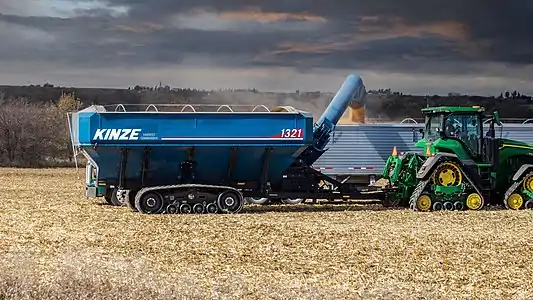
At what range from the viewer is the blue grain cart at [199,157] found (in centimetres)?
2078

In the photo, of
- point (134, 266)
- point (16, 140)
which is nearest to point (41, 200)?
point (134, 266)

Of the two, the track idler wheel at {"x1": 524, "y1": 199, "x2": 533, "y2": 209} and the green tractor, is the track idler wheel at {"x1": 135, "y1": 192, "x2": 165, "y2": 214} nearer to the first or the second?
the green tractor

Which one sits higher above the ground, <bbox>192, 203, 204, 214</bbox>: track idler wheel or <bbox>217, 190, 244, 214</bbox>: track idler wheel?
<bbox>217, 190, 244, 214</bbox>: track idler wheel

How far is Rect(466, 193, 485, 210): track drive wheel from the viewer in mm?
21656

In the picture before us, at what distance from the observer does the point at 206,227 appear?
18078 millimetres

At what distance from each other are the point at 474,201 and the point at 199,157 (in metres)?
6.89

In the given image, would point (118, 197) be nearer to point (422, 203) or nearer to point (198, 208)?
point (198, 208)

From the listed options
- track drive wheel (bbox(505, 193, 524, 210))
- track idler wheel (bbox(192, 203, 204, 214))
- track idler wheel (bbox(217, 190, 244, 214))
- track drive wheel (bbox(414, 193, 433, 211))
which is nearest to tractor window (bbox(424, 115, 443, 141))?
track drive wheel (bbox(414, 193, 433, 211))

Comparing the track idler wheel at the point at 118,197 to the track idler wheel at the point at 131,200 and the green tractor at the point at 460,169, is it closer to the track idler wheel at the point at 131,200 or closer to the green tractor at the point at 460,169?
the track idler wheel at the point at 131,200

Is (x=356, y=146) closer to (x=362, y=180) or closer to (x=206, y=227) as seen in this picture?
(x=362, y=180)

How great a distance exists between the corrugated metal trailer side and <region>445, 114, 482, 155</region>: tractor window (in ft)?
16.7

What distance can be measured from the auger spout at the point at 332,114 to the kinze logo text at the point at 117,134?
448 centimetres

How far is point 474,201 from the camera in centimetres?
2170

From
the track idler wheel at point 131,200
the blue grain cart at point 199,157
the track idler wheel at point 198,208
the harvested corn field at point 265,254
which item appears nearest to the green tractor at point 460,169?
the harvested corn field at point 265,254
